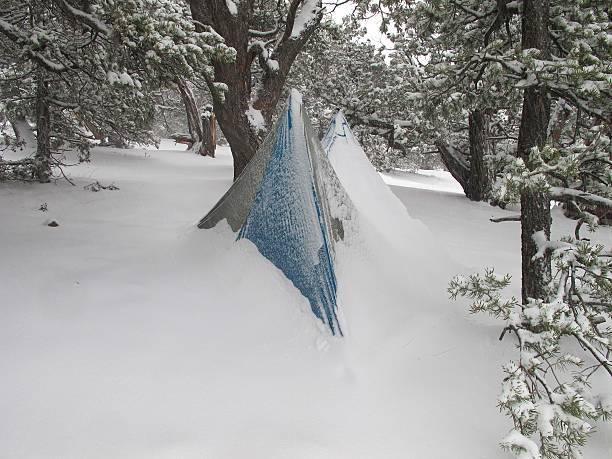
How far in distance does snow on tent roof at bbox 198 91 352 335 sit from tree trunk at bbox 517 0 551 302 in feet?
5.43

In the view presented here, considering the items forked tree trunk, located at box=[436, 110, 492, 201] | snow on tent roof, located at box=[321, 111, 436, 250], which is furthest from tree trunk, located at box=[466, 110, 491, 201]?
snow on tent roof, located at box=[321, 111, 436, 250]

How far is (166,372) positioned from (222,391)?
45 centimetres

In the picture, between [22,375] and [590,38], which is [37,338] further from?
[590,38]

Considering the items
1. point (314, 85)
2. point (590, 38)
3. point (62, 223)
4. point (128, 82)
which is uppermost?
point (314, 85)

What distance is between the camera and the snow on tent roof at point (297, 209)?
11.6ft

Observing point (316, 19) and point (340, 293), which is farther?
point (316, 19)

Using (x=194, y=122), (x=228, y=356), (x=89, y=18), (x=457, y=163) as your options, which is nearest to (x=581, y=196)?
(x=228, y=356)

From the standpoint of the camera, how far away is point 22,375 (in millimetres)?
2705

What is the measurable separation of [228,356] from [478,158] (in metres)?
10.3

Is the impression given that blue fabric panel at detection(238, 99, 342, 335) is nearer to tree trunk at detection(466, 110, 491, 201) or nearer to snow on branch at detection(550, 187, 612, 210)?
snow on branch at detection(550, 187, 612, 210)

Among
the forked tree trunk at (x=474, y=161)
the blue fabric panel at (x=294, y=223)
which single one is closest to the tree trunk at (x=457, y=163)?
the forked tree trunk at (x=474, y=161)

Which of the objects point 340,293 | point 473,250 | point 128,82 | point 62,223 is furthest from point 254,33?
point 340,293

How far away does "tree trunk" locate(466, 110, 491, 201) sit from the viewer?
11000mm

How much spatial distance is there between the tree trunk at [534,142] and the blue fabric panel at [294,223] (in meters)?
1.69
